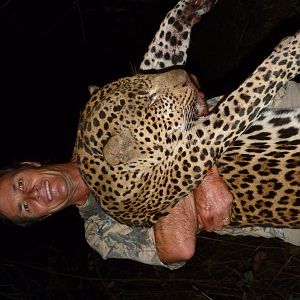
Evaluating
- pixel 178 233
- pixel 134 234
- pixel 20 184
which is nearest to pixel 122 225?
pixel 134 234

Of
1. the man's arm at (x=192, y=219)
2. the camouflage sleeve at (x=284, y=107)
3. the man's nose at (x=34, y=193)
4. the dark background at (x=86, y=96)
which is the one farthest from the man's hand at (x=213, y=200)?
the dark background at (x=86, y=96)

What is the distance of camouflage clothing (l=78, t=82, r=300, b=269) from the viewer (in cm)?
396

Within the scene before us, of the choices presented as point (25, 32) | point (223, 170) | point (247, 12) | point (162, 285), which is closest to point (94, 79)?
point (25, 32)

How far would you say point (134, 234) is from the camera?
160 inches

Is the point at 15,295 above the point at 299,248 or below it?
below

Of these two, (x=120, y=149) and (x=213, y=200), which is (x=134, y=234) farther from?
(x=120, y=149)

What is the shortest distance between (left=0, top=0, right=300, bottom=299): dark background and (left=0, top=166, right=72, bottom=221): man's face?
3.43 meters

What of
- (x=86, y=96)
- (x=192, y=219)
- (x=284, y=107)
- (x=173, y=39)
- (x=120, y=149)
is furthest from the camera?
(x=86, y=96)

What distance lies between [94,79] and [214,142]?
6.81 metres

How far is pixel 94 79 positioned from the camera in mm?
9828

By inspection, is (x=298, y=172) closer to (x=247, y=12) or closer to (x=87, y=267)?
(x=247, y=12)

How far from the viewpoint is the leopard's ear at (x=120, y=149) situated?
3186mm

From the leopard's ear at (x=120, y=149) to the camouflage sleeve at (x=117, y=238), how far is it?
92cm

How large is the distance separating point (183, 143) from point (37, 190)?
3.96 ft
